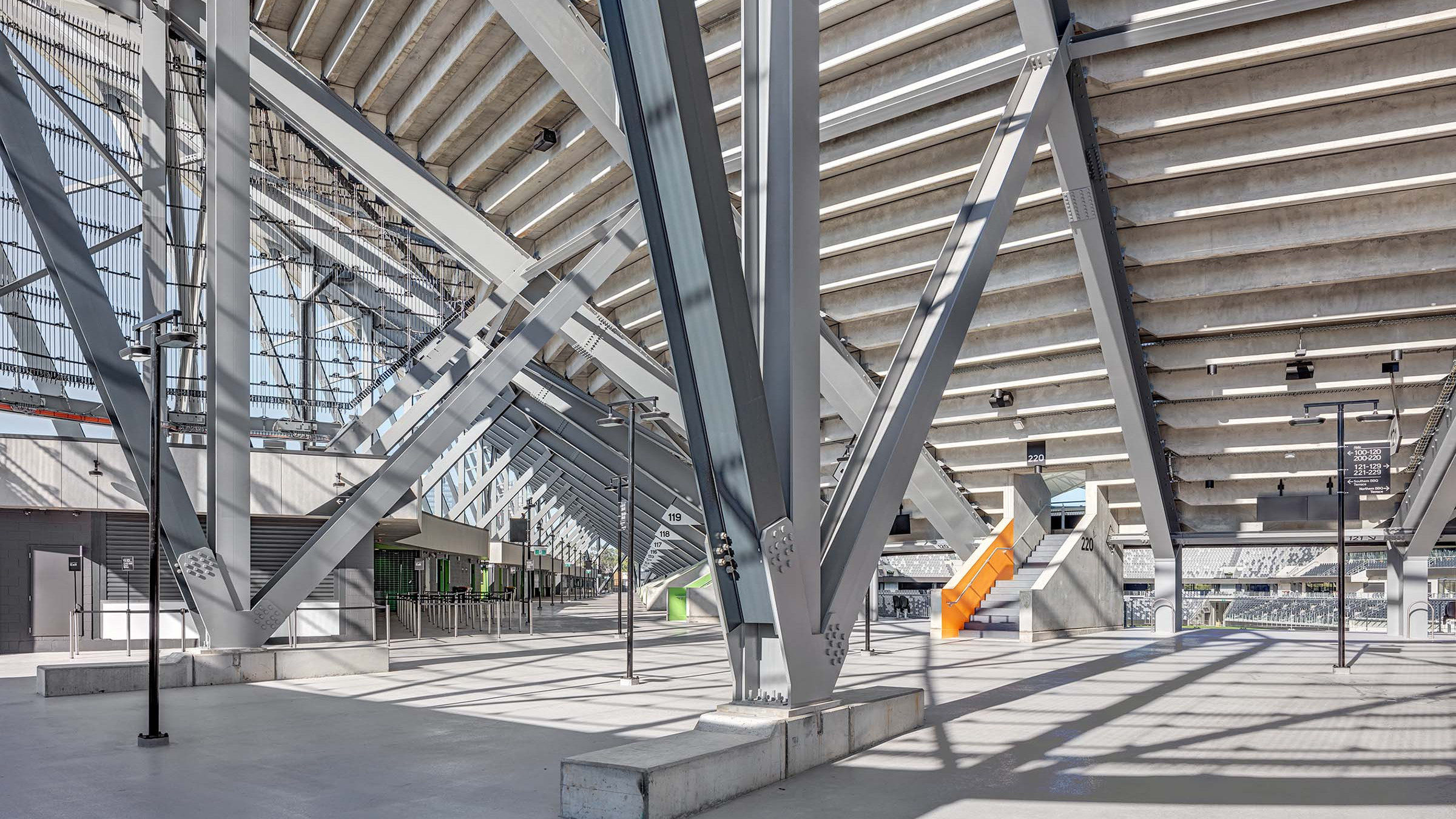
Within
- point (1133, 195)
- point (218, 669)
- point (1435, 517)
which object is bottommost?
point (218, 669)

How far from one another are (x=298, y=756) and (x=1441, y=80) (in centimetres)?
1604

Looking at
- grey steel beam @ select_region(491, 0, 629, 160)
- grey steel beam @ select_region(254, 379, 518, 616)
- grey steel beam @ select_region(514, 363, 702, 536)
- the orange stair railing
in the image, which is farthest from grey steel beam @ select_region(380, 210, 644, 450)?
grey steel beam @ select_region(514, 363, 702, 536)

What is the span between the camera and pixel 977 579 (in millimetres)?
25594

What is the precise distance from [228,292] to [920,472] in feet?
53.1

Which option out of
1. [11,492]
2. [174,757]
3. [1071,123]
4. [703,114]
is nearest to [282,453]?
[11,492]

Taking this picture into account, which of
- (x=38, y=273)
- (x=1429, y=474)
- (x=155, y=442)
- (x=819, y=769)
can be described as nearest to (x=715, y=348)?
(x=819, y=769)

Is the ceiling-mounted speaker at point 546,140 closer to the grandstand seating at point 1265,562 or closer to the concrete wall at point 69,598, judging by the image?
the concrete wall at point 69,598

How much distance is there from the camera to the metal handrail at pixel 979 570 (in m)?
25.1

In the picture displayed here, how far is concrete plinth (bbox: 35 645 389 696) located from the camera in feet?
44.1

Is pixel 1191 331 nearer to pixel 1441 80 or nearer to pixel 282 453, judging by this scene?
pixel 1441 80

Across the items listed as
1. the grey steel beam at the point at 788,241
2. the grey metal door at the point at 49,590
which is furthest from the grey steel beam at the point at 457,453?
the grey steel beam at the point at 788,241

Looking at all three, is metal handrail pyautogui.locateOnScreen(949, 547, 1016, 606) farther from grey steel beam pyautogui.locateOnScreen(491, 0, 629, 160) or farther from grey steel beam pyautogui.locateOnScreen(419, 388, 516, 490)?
grey steel beam pyautogui.locateOnScreen(419, 388, 516, 490)

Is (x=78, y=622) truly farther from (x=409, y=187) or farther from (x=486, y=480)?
(x=486, y=480)

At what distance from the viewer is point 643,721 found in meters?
10.8
